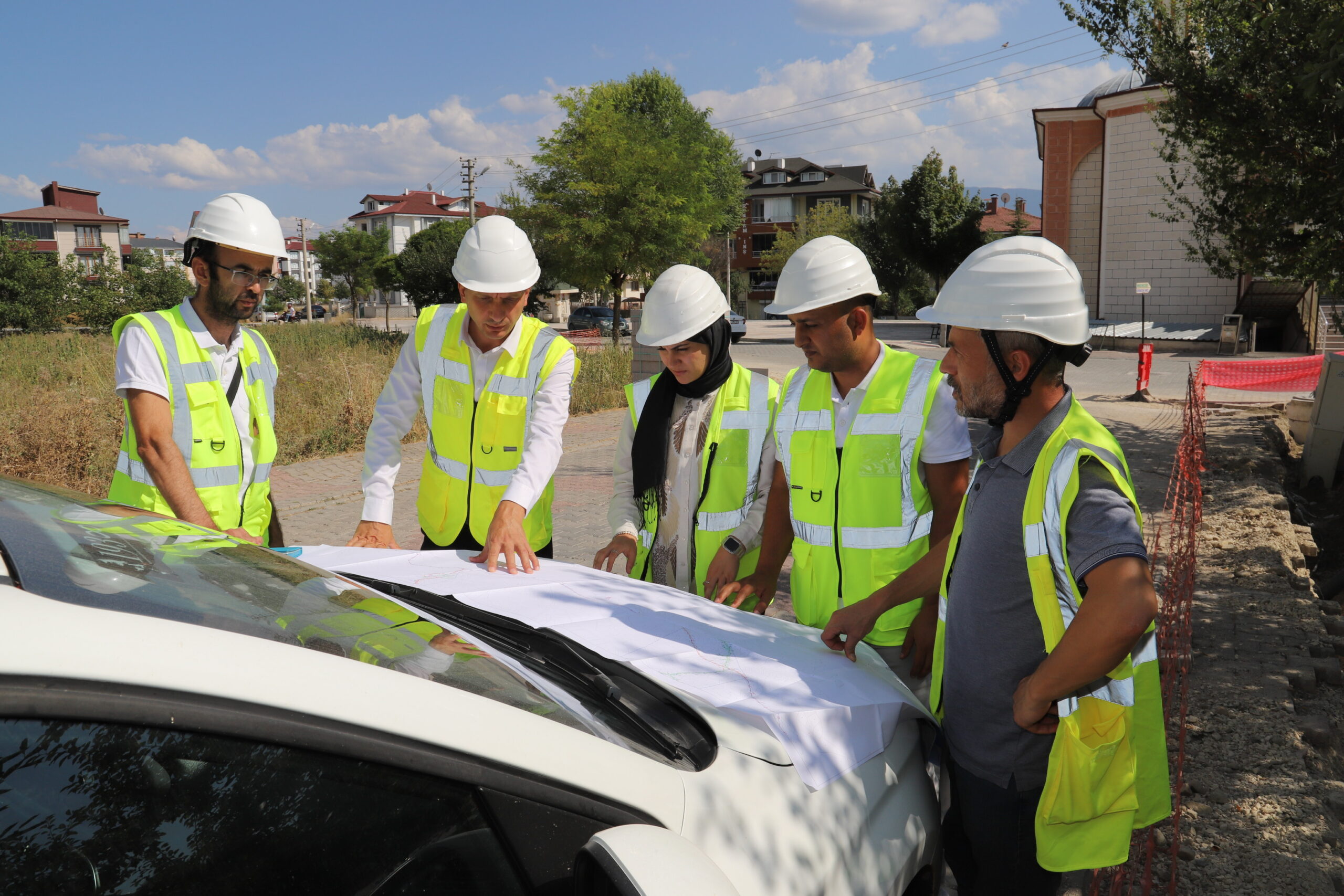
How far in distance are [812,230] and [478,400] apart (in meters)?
57.4

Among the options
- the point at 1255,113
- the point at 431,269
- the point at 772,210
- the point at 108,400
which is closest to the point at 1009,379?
the point at 1255,113

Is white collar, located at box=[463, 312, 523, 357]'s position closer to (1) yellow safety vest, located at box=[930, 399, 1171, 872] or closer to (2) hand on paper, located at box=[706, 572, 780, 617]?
(2) hand on paper, located at box=[706, 572, 780, 617]

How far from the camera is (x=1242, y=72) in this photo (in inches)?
268

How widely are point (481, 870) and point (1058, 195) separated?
1488 inches

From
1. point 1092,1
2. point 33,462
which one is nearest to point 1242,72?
point 1092,1

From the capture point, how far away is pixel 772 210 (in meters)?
78.6

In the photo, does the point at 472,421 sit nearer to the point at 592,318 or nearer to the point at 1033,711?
the point at 1033,711

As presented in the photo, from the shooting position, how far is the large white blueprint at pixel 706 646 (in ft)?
6.25

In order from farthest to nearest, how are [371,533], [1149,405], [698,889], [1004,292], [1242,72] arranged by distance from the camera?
[1149,405]
[1242,72]
[371,533]
[1004,292]
[698,889]

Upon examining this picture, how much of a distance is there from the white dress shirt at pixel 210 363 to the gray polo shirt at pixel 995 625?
2.53m

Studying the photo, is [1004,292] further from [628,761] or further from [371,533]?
[371,533]

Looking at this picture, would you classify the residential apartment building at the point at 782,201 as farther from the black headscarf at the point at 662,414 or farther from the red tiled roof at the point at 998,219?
the black headscarf at the point at 662,414

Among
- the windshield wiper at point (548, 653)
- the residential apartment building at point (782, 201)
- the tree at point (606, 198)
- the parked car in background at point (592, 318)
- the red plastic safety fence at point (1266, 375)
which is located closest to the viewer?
the windshield wiper at point (548, 653)

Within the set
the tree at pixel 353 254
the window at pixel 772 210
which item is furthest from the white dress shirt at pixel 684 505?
the window at pixel 772 210
